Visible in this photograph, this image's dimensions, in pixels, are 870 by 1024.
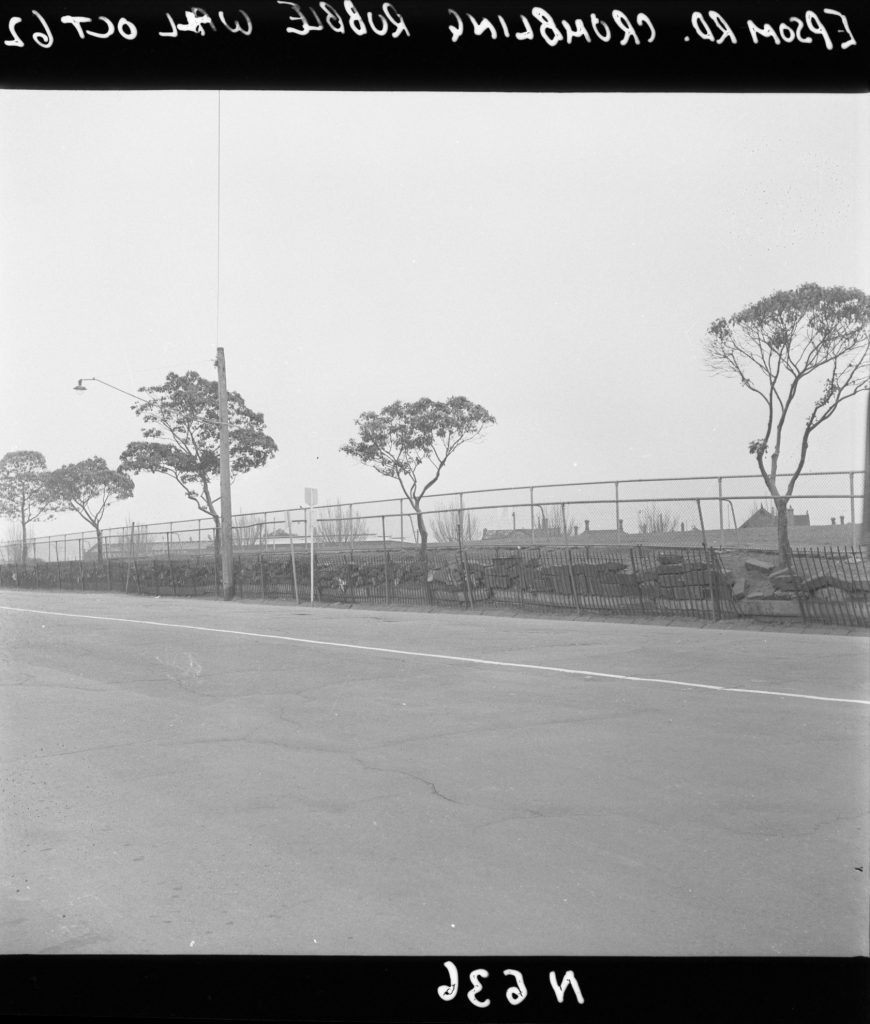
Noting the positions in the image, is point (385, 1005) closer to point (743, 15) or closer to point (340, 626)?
point (743, 15)

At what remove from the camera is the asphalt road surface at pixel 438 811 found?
11.8 ft

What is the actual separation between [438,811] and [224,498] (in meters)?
28.5

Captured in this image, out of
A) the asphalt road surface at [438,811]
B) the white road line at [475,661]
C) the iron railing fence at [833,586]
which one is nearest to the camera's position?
the asphalt road surface at [438,811]

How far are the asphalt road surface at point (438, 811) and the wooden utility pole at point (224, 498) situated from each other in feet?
68.5

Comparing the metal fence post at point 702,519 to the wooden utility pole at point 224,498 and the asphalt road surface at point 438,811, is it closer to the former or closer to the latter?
the asphalt road surface at point 438,811

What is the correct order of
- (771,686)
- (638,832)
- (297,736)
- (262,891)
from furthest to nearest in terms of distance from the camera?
(771,686)
(297,736)
(638,832)
(262,891)

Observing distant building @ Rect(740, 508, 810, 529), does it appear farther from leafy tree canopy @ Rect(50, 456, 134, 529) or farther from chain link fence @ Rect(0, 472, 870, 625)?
leafy tree canopy @ Rect(50, 456, 134, 529)

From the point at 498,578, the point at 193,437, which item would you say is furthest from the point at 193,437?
the point at 498,578

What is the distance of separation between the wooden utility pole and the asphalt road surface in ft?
68.5

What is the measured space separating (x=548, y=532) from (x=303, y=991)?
2157 centimetres

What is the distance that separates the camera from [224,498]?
3269 cm

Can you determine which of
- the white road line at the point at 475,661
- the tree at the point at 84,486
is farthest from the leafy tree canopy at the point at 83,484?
the white road line at the point at 475,661

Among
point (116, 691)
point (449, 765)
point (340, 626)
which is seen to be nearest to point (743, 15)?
point (449, 765)

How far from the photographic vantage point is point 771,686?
9352 millimetres
